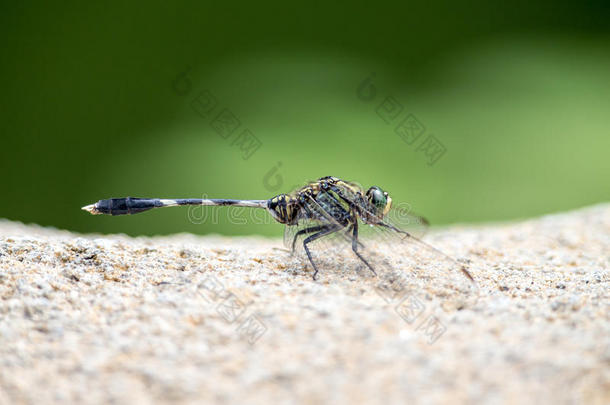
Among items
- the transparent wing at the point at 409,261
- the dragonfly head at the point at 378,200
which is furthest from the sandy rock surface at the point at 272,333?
the dragonfly head at the point at 378,200

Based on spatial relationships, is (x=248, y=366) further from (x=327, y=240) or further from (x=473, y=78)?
(x=473, y=78)

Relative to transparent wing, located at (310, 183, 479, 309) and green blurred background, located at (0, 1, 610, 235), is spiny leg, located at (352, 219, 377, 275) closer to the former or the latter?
transparent wing, located at (310, 183, 479, 309)

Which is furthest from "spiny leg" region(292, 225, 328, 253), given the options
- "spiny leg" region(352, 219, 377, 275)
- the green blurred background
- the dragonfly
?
the green blurred background

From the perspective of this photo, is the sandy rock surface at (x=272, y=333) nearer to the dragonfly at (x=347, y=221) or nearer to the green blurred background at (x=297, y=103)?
the dragonfly at (x=347, y=221)

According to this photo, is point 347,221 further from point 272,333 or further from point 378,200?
point 272,333

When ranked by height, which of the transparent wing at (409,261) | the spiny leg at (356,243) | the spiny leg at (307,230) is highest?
the spiny leg at (307,230)

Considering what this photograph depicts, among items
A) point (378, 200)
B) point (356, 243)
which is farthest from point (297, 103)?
point (356, 243)
